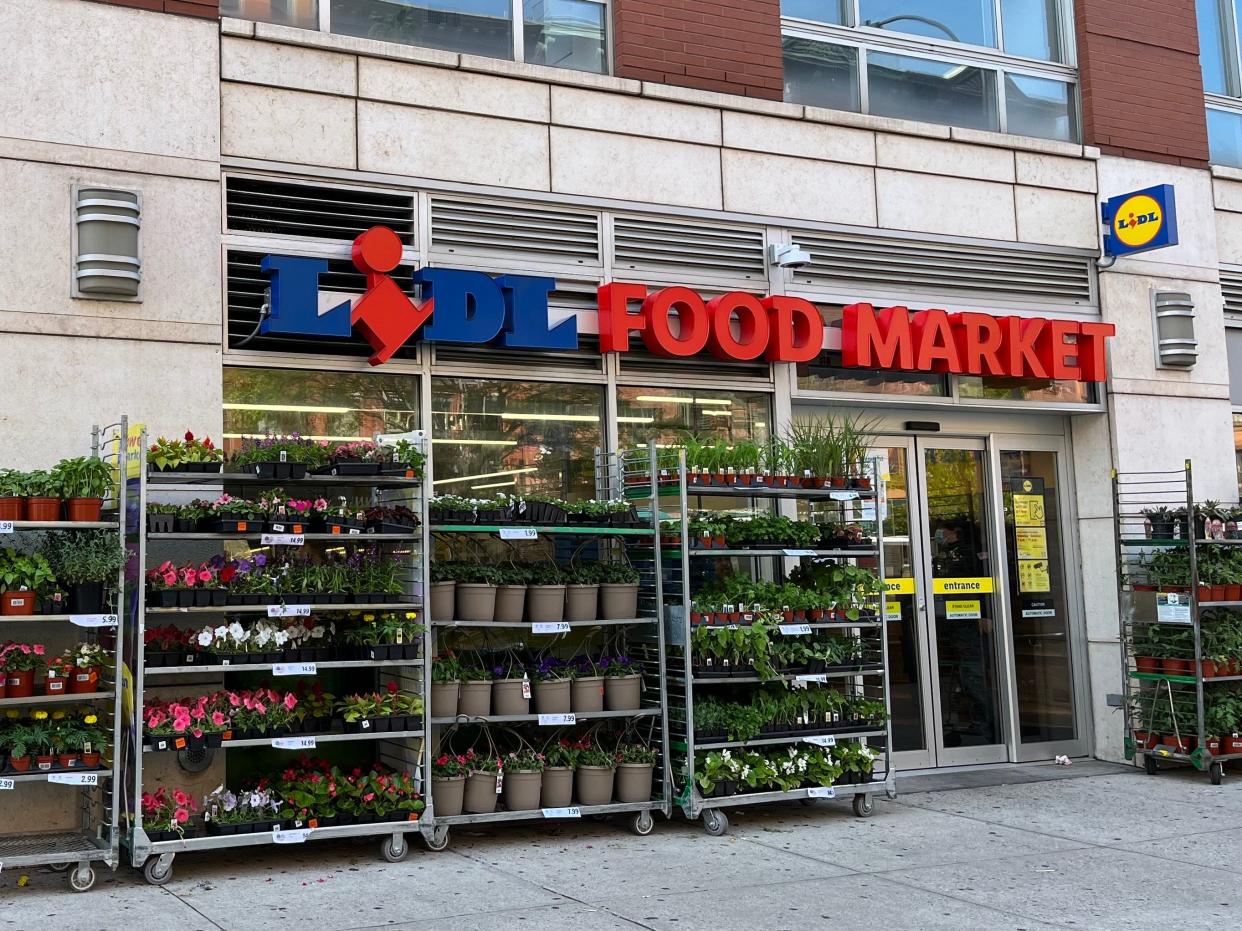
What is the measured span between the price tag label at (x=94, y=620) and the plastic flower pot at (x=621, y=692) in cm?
284

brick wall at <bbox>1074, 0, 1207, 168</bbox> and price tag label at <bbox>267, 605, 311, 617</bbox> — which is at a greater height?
brick wall at <bbox>1074, 0, 1207, 168</bbox>

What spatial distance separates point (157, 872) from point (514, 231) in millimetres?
4511

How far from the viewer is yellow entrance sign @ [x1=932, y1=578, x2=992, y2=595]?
408 inches

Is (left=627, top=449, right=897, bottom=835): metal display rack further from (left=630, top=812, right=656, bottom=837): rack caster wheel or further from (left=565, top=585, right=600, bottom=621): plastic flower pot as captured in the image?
(left=565, top=585, right=600, bottom=621): plastic flower pot

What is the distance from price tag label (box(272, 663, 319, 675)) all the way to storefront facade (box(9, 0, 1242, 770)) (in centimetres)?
160

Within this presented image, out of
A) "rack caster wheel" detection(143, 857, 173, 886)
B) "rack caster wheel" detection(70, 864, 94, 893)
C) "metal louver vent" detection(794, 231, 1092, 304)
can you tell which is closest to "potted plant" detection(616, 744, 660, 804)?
"rack caster wheel" detection(143, 857, 173, 886)

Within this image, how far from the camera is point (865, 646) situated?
886 cm

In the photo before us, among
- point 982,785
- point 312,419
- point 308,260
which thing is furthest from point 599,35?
point 982,785

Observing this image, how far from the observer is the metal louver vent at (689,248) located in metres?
9.19

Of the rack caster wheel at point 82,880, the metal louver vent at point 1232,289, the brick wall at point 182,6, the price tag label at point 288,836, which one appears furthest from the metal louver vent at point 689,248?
the rack caster wheel at point 82,880

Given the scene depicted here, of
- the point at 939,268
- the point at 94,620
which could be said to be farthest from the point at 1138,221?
the point at 94,620

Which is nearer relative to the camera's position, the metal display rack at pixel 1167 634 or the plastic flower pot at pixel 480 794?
the plastic flower pot at pixel 480 794

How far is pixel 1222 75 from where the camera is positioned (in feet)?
40.6

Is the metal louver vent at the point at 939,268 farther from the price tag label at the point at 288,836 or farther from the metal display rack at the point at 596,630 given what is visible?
the price tag label at the point at 288,836
